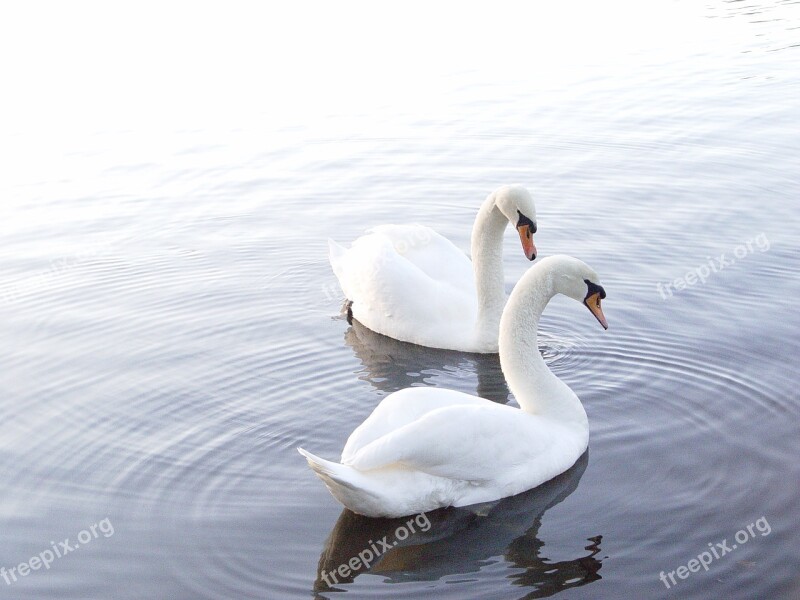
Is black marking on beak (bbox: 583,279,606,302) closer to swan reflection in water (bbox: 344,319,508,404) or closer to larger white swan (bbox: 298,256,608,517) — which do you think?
larger white swan (bbox: 298,256,608,517)

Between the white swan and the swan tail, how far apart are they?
131 inches

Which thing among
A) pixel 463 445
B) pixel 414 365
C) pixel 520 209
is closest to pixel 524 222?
pixel 520 209

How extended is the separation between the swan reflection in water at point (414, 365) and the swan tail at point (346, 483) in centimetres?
227

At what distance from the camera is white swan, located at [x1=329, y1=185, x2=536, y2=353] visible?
33.0 ft

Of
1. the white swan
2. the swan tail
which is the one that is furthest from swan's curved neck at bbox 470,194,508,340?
the swan tail

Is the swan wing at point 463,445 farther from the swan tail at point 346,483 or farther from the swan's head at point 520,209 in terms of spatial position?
the swan's head at point 520,209

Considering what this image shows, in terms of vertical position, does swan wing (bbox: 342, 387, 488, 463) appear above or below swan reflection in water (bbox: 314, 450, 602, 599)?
above

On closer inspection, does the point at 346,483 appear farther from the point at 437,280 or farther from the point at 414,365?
the point at 437,280

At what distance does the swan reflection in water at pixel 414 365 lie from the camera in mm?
9383

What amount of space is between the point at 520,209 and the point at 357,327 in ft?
6.38

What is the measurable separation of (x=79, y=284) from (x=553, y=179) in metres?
5.73

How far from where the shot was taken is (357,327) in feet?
35.6

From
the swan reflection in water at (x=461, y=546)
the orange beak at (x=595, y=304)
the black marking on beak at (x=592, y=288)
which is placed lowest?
the swan reflection in water at (x=461, y=546)

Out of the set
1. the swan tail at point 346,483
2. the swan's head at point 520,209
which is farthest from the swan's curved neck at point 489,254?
the swan tail at point 346,483
